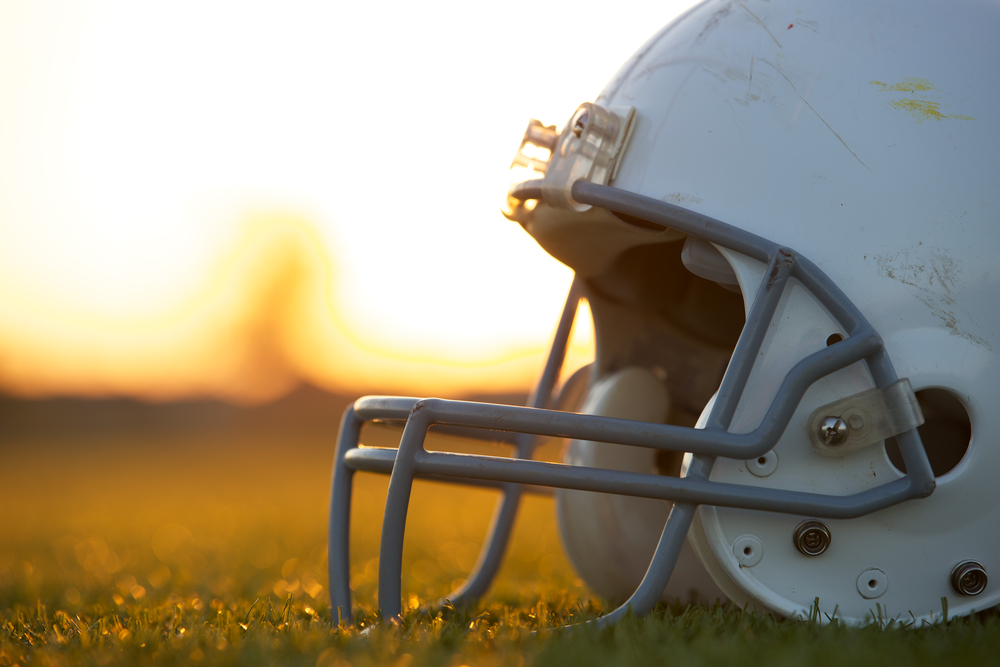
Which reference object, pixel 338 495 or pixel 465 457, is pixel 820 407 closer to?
pixel 465 457

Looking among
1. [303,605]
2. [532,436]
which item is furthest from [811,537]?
[303,605]

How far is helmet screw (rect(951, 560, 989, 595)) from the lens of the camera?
1.45 meters

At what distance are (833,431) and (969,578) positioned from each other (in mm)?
382

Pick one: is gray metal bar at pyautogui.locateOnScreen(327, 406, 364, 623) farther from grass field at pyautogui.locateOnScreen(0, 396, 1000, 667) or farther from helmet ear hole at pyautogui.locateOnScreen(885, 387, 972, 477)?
helmet ear hole at pyautogui.locateOnScreen(885, 387, 972, 477)

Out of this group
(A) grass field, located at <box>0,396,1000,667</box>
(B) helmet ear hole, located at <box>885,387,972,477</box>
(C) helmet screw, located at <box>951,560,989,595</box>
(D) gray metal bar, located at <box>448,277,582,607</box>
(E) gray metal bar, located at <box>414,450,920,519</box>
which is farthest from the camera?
(D) gray metal bar, located at <box>448,277,582,607</box>

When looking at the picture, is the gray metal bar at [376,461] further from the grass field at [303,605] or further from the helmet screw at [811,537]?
the helmet screw at [811,537]

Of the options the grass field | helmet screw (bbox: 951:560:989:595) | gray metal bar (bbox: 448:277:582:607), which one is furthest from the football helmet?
gray metal bar (bbox: 448:277:582:607)

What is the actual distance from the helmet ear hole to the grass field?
29 cm

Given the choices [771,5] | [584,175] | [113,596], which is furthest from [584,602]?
[771,5]

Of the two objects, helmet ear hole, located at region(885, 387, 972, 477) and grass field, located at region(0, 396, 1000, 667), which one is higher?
helmet ear hole, located at region(885, 387, 972, 477)

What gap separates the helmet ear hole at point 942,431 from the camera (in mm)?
1572

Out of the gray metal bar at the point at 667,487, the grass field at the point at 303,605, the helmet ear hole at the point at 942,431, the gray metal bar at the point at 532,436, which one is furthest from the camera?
the gray metal bar at the point at 532,436

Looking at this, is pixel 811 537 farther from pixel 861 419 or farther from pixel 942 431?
pixel 942 431

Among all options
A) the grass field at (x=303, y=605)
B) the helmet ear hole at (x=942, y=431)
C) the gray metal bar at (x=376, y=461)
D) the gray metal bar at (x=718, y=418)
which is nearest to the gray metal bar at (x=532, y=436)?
the grass field at (x=303, y=605)
